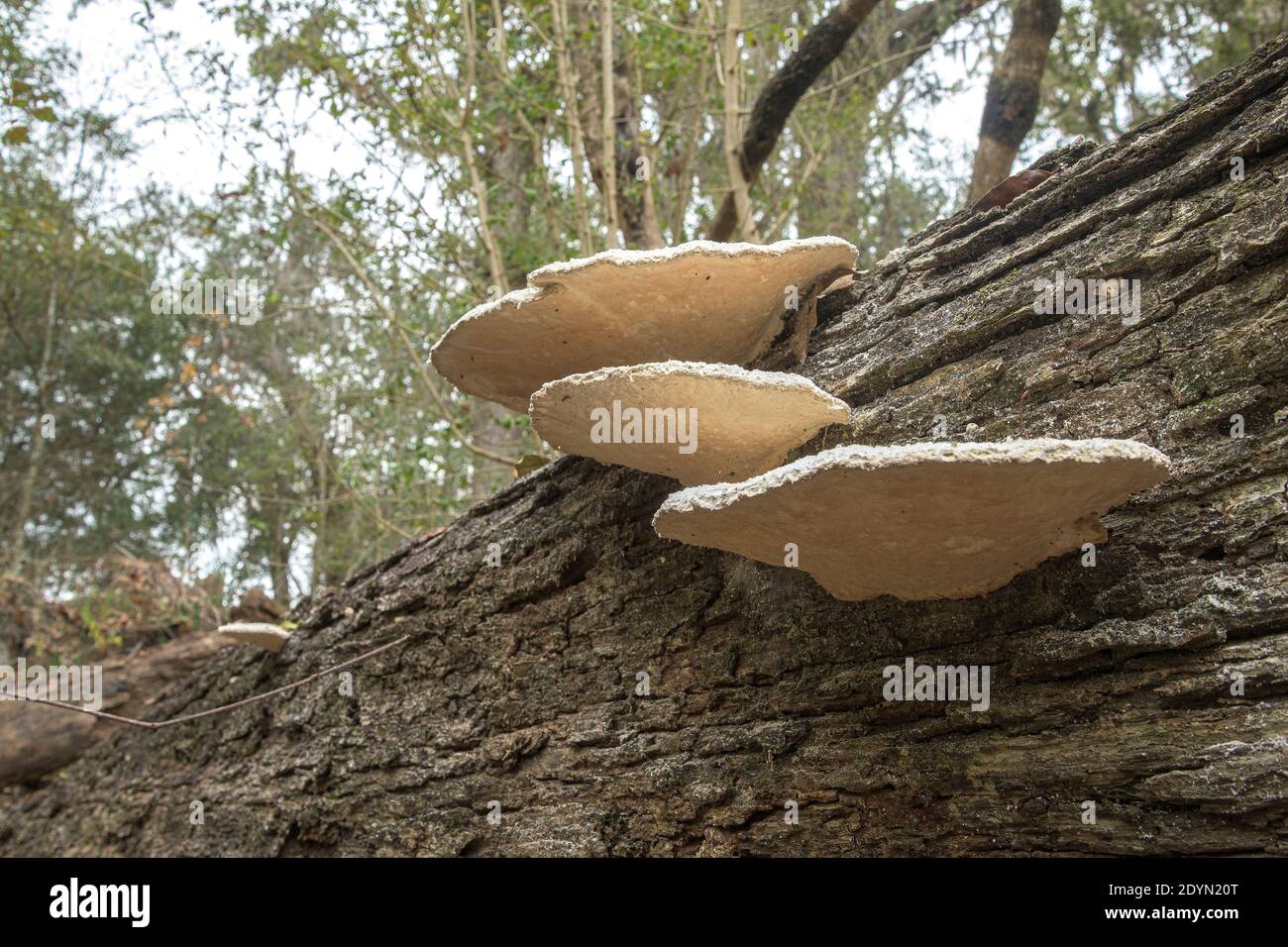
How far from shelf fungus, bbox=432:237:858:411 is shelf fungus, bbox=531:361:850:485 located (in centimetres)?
26

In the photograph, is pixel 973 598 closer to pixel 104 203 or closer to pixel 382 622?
pixel 382 622

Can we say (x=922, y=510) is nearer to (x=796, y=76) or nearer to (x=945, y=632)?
(x=945, y=632)

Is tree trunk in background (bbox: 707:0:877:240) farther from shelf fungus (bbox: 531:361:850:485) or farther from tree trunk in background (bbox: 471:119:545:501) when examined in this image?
shelf fungus (bbox: 531:361:850:485)

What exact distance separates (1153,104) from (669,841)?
10557 millimetres

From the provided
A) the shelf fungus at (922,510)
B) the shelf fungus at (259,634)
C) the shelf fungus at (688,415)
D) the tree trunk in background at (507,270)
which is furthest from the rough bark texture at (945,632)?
the tree trunk in background at (507,270)

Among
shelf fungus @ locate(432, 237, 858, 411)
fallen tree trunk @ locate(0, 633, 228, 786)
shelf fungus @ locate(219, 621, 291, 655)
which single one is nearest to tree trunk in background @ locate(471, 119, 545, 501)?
fallen tree trunk @ locate(0, 633, 228, 786)

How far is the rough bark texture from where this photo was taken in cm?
163

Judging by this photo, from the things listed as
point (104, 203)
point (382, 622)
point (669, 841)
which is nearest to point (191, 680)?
point (382, 622)

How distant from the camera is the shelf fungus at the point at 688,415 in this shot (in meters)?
1.76

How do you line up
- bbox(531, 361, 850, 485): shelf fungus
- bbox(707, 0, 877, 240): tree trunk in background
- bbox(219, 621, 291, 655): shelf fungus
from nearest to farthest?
bbox(531, 361, 850, 485): shelf fungus
bbox(219, 621, 291, 655): shelf fungus
bbox(707, 0, 877, 240): tree trunk in background

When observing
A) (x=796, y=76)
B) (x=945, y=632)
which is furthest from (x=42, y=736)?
(x=796, y=76)

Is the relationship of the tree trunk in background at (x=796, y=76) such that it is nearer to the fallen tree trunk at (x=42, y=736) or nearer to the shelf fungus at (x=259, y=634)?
the shelf fungus at (x=259, y=634)

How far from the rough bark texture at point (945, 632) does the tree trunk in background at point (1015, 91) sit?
2994 mm
